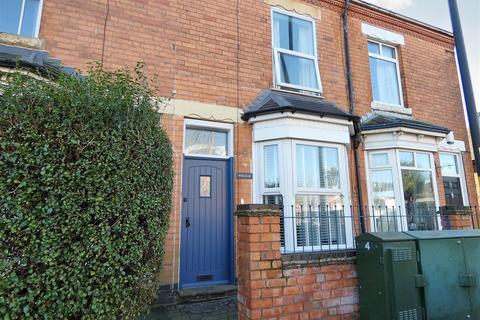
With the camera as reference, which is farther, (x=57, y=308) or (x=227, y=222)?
(x=227, y=222)

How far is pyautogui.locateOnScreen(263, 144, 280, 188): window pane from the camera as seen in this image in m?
5.57

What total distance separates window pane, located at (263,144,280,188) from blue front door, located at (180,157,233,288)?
0.73 metres

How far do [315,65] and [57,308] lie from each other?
6.46 metres

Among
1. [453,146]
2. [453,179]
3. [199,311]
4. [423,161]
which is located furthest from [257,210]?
[453,146]

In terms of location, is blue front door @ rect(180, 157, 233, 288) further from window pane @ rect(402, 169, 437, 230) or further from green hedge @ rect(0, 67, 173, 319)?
window pane @ rect(402, 169, 437, 230)

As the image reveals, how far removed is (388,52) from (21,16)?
333 inches

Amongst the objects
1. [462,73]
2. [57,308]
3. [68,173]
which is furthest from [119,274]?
[462,73]

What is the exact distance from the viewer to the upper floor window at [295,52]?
652 cm

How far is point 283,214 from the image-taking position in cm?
532

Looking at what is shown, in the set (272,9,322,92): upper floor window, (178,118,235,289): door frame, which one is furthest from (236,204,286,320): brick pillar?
(272,9,322,92): upper floor window

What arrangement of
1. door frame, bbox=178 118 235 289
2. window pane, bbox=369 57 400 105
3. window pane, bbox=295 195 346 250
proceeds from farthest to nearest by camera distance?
window pane, bbox=369 57 400 105, window pane, bbox=295 195 346 250, door frame, bbox=178 118 235 289

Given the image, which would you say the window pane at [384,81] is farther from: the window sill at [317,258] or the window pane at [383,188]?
the window sill at [317,258]

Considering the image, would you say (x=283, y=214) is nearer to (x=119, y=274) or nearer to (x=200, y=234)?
(x=200, y=234)

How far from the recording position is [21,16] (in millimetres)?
4891
